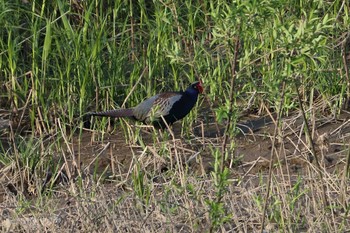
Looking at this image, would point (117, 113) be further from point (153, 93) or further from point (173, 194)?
point (173, 194)

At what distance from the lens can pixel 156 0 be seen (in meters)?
8.95

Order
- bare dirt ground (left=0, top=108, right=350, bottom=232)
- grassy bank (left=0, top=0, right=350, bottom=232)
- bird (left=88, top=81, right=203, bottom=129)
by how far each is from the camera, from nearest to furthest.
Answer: grassy bank (left=0, top=0, right=350, bottom=232), bare dirt ground (left=0, top=108, right=350, bottom=232), bird (left=88, top=81, right=203, bottom=129)

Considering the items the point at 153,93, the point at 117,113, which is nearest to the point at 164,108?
the point at 117,113

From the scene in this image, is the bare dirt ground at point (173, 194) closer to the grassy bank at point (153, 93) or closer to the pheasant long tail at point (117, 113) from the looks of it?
the grassy bank at point (153, 93)

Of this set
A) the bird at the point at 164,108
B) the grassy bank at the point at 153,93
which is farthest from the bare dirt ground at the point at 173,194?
the bird at the point at 164,108

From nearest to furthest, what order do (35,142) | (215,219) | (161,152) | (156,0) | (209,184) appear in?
(215,219), (209,184), (161,152), (35,142), (156,0)

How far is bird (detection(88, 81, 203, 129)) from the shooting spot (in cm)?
821

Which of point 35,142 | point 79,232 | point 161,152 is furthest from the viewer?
point 35,142

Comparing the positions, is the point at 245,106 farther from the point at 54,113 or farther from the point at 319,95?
the point at 54,113

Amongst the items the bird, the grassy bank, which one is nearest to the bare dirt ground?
the grassy bank

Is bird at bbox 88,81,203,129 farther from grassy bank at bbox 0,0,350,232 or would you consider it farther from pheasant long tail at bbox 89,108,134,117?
grassy bank at bbox 0,0,350,232

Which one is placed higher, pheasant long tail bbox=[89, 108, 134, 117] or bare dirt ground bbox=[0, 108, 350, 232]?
bare dirt ground bbox=[0, 108, 350, 232]

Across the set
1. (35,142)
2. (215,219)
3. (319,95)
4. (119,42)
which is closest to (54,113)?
(35,142)

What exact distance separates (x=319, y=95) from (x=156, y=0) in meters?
1.47
